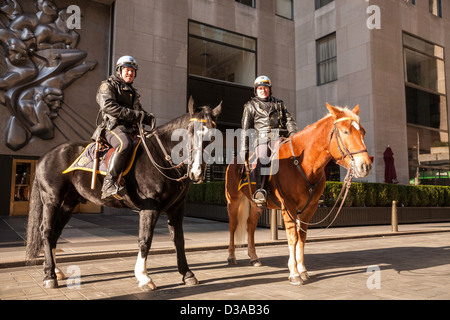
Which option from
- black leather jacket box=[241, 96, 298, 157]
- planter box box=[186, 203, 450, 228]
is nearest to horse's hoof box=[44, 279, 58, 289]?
black leather jacket box=[241, 96, 298, 157]

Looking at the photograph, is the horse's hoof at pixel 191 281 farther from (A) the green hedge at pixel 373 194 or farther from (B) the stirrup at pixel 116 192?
(A) the green hedge at pixel 373 194

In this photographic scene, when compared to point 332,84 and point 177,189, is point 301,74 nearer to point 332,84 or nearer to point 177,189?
point 332,84

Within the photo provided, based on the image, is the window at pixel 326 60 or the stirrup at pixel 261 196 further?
the window at pixel 326 60

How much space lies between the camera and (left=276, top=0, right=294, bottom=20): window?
75.5 ft

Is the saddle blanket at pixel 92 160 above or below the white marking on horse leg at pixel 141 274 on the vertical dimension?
above

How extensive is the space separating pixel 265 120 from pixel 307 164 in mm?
1145

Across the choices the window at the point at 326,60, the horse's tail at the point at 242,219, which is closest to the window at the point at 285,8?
the window at the point at 326,60

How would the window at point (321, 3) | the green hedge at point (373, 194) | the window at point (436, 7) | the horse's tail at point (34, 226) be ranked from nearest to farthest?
the horse's tail at point (34, 226), the green hedge at point (373, 194), the window at point (321, 3), the window at point (436, 7)

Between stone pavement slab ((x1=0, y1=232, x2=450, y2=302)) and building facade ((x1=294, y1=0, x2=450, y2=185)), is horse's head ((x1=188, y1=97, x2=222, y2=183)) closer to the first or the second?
stone pavement slab ((x1=0, y1=232, x2=450, y2=302))

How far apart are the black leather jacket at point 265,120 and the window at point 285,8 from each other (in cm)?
1904

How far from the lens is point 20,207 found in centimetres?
1583

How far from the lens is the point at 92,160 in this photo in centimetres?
526

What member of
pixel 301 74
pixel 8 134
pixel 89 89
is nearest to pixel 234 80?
pixel 301 74

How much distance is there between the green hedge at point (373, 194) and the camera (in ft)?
47.9
